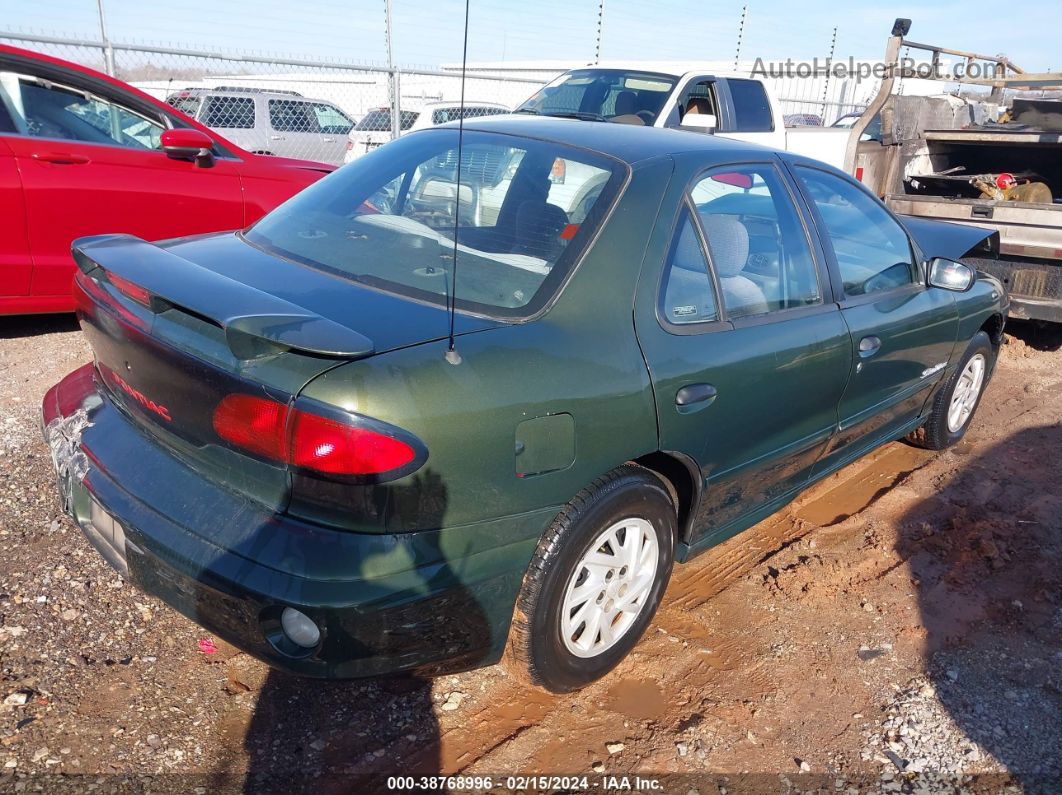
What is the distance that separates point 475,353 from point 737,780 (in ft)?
4.65

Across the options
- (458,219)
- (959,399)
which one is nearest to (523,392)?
(458,219)

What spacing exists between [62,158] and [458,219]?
3.19m

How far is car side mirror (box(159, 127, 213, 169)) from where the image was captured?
16.1 ft

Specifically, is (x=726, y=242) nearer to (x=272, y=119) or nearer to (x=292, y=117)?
(x=272, y=119)

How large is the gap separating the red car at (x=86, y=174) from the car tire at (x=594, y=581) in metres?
3.83

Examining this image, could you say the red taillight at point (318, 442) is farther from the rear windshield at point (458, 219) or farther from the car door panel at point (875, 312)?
the car door panel at point (875, 312)

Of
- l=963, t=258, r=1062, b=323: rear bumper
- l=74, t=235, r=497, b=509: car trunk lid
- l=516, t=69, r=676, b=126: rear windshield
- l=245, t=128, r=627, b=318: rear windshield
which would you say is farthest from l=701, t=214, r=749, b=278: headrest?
l=516, t=69, r=676, b=126: rear windshield

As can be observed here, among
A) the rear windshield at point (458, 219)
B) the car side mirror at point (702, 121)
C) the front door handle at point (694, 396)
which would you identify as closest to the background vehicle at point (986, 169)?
the car side mirror at point (702, 121)

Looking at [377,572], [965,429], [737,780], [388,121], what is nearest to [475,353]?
[377,572]

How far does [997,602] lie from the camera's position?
3.28m

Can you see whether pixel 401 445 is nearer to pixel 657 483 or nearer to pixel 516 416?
pixel 516 416

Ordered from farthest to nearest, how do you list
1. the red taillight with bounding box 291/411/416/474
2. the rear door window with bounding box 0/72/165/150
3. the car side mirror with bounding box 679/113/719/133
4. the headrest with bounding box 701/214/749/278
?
the car side mirror with bounding box 679/113/719/133
the rear door window with bounding box 0/72/165/150
the headrest with bounding box 701/214/749/278
the red taillight with bounding box 291/411/416/474

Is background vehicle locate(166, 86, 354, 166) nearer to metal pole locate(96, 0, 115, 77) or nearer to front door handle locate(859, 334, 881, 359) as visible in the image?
metal pole locate(96, 0, 115, 77)

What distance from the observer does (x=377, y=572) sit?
6.46 ft
